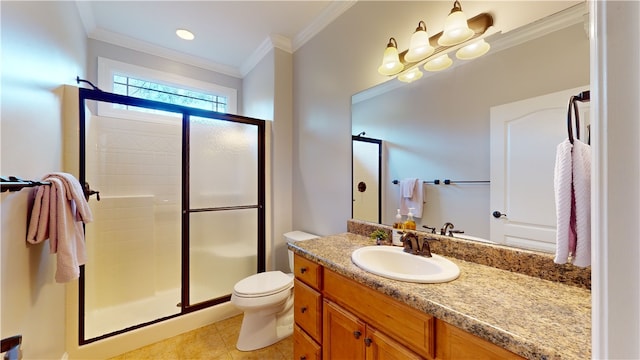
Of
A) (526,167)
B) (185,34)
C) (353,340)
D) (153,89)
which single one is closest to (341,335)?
(353,340)

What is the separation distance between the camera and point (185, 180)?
6.99 ft

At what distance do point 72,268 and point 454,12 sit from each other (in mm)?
2188

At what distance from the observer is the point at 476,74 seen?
3.89 ft

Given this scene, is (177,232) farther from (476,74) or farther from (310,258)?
(476,74)

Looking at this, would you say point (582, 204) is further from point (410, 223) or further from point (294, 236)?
point (294, 236)

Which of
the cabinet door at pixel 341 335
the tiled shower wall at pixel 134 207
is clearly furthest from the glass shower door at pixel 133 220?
the cabinet door at pixel 341 335

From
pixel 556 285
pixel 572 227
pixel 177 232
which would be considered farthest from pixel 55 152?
pixel 556 285

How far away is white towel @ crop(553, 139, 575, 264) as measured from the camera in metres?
0.70

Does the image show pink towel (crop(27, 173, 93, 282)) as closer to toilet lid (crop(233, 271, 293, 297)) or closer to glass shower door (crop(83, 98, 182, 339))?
toilet lid (crop(233, 271, 293, 297))

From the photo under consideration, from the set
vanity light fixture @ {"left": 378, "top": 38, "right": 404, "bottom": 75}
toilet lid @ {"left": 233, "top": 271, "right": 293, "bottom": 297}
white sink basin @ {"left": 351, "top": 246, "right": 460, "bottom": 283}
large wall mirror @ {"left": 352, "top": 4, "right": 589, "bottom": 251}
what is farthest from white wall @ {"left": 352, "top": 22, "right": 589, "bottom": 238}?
toilet lid @ {"left": 233, "top": 271, "right": 293, "bottom": 297}

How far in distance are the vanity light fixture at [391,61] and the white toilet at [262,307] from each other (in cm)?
165

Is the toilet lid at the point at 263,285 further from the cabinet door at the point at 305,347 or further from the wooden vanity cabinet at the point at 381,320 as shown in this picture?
the wooden vanity cabinet at the point at 381,320

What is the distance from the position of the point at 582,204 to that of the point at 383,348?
0.79 m

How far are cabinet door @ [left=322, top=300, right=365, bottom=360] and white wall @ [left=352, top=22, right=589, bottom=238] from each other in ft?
2.20
